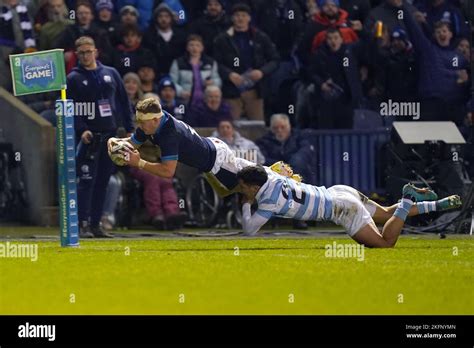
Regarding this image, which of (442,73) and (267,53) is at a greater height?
(267,53)

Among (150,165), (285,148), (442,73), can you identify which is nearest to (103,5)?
(285,148)

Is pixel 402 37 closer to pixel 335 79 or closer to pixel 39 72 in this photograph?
pixel 335 79

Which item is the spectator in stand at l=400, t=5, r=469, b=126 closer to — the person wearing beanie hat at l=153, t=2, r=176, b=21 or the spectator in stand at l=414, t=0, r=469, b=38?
the spectator in stand at l=414, t=0, r=469, b=38

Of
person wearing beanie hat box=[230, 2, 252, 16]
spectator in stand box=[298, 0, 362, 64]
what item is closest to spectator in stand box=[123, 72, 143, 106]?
person wearing beanie hat box=[230, 2, 252, 16]

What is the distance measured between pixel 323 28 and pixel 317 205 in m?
6.12

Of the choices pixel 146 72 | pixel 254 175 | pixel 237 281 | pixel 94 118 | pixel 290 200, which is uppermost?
pixel 146 72

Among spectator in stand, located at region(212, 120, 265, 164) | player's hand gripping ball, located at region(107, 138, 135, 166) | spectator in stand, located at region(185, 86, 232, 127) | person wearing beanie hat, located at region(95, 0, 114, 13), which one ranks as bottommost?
player's hand gripping ball, located at region(107, 138, 135, 166)

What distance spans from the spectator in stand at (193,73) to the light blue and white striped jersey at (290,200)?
17.3 feet

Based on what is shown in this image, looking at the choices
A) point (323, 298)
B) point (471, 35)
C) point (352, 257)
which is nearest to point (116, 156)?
point (352, 257)

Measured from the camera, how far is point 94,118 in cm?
2011

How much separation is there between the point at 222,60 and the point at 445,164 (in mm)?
3754

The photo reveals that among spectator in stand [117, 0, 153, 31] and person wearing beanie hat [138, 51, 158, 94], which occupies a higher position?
spectator in stand [117, 0, 153, 31]

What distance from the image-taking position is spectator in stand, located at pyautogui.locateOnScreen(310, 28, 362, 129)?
21.9 meters

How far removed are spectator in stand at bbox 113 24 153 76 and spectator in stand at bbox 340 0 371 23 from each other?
10.3ft
